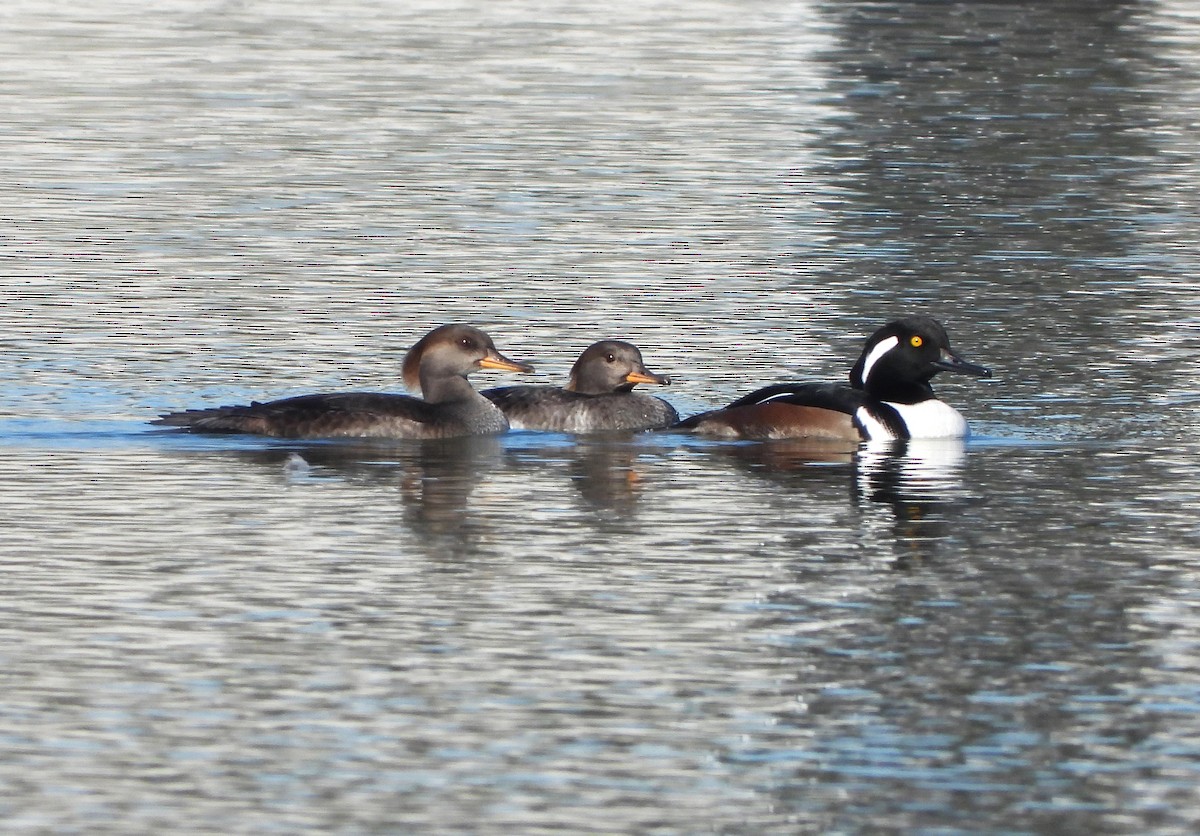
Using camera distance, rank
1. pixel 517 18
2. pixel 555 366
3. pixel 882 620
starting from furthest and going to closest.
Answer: pixel 517 18 < pixel 555 366 < pixel 882 620

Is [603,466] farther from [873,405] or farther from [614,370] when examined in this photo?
[873,405]

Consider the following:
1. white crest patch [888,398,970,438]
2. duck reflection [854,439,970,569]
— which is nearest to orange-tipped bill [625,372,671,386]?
duck reflection [854,439,970,569]

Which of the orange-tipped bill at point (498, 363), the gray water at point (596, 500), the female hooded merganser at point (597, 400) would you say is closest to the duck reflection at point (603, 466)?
the gray water at point (596, 500)

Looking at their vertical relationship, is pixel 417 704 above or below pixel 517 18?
below

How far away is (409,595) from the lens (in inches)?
533

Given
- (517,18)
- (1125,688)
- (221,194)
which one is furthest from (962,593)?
(517,18)

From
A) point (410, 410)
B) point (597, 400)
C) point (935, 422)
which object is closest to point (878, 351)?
point (935, 422)

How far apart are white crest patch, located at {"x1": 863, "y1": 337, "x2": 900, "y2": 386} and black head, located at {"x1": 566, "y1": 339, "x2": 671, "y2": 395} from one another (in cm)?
145

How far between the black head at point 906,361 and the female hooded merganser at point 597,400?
148 centimetres

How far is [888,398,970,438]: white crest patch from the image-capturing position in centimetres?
1916

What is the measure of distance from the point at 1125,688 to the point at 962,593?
190 centimetres

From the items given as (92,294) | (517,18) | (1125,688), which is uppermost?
(517,18)

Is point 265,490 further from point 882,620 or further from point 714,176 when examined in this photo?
point 714,176

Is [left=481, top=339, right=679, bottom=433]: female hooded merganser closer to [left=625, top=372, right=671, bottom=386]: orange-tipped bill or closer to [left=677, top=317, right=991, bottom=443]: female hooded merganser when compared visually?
[left=625, top=372, right=671, bottom=386]: orange-tipped bill
